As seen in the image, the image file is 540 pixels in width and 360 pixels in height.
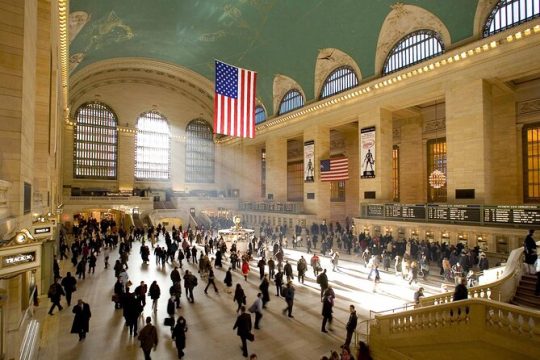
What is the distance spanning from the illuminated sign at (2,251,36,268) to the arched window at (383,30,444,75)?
17818 millimetres

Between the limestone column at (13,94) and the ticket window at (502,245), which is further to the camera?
the ticket window at (502,245)

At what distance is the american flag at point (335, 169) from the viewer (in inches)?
790

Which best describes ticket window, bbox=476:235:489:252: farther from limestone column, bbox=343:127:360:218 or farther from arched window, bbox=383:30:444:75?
limestone column, bbox=343:127:360:218

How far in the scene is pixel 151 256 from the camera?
51.8 ft

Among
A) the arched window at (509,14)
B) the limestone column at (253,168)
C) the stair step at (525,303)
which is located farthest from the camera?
the limestone column at (253,168)

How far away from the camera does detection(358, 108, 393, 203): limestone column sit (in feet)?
60.0

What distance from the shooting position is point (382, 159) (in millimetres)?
18375

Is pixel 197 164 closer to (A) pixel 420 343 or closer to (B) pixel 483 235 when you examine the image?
(B) pixel 483 235

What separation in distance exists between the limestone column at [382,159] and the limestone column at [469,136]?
12.3 feet

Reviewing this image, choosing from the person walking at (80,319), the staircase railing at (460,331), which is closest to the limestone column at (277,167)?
the staircase railing at (460,331)

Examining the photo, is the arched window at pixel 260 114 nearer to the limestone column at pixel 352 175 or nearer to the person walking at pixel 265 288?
Result: the limestone column at pixel 352 175

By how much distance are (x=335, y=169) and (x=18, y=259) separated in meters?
18.7

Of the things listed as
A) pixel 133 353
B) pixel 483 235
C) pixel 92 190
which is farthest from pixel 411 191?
pixel 92 190

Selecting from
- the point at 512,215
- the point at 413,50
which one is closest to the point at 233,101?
the point at 413,50
